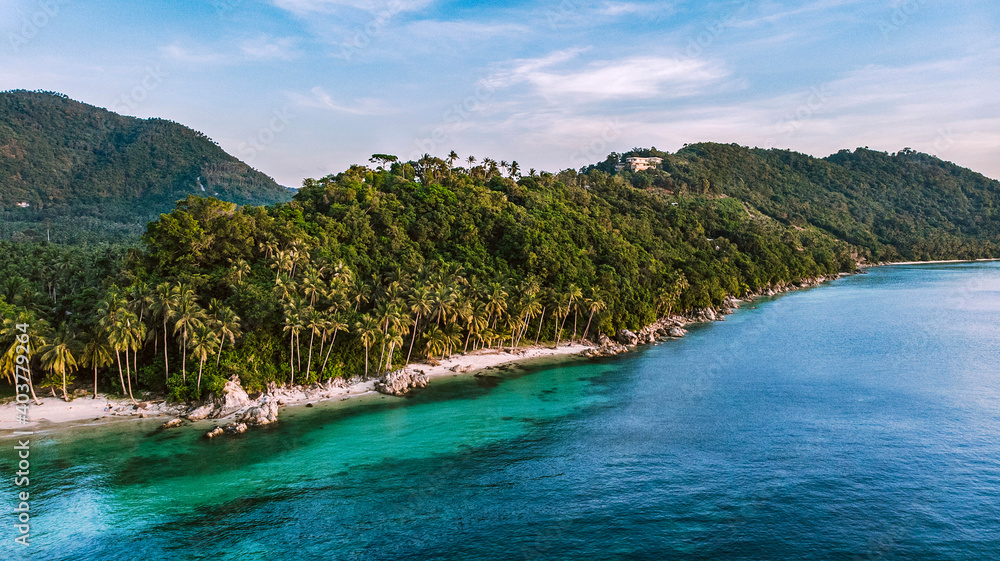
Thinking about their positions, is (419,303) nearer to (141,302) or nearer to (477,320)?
(477,320)

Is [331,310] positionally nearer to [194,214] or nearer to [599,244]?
[194,214]

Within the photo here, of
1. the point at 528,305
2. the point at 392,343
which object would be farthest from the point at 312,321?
the point at 528,305

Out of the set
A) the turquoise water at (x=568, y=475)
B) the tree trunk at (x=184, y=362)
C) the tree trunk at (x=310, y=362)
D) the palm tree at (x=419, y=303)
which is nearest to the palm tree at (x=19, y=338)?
the turquoise water at (x=568, y=475)

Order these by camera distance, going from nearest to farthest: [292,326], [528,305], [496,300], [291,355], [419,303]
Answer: [292,326]
[291,355]
[419,303]
[496,300]
[528,305]

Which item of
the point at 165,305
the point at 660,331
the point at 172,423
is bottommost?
the point at 172,423

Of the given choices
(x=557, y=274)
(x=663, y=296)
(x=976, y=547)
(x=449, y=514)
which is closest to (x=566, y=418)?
(x=449, y=514)

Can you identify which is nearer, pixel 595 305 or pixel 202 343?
pixel 202 343
